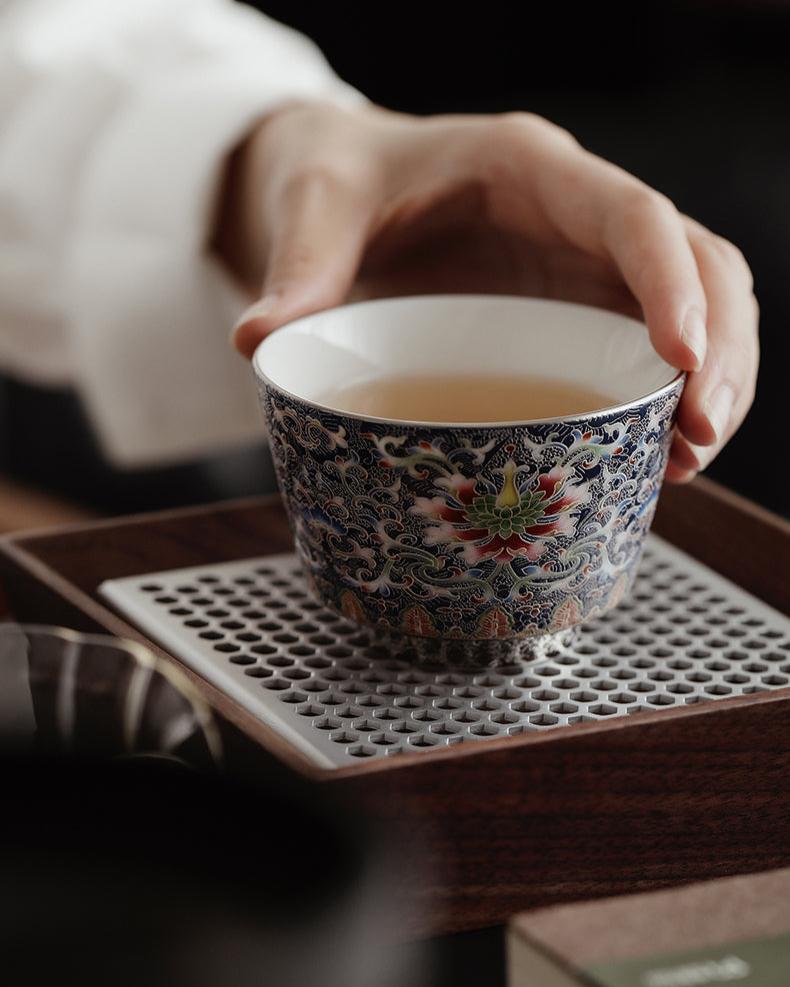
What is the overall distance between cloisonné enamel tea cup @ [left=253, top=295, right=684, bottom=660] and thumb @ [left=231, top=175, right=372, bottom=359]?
32mm

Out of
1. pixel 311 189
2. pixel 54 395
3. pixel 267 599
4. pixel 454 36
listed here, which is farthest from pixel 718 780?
pixel 454 36

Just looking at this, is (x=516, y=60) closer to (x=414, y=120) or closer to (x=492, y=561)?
(x=414, y=120)

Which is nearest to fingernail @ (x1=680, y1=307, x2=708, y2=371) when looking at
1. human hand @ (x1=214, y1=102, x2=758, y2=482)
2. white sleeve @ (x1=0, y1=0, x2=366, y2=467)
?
human hand @ (x1=214, y1=102, x2=758, y2=482)

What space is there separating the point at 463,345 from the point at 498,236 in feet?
0.52

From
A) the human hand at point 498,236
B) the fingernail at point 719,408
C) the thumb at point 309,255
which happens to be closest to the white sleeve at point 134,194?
the human hand at point 498,236

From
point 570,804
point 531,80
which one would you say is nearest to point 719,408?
point 570,804

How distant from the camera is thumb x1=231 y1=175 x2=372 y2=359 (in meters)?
0.48

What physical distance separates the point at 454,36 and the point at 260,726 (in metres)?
1.38

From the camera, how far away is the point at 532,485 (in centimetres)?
37

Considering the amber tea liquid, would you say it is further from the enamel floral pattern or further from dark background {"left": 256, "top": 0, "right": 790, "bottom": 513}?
dark background {"left": 256, "top": 0, "right": 790, "bottom": 513}

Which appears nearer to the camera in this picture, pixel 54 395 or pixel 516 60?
pixel 54 395

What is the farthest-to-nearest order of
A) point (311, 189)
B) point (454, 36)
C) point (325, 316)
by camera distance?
point (454, 36) < point (311, 189) < point (325, 316)

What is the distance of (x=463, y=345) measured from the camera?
481 mm

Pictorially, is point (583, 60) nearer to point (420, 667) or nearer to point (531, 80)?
point (531, 80)
